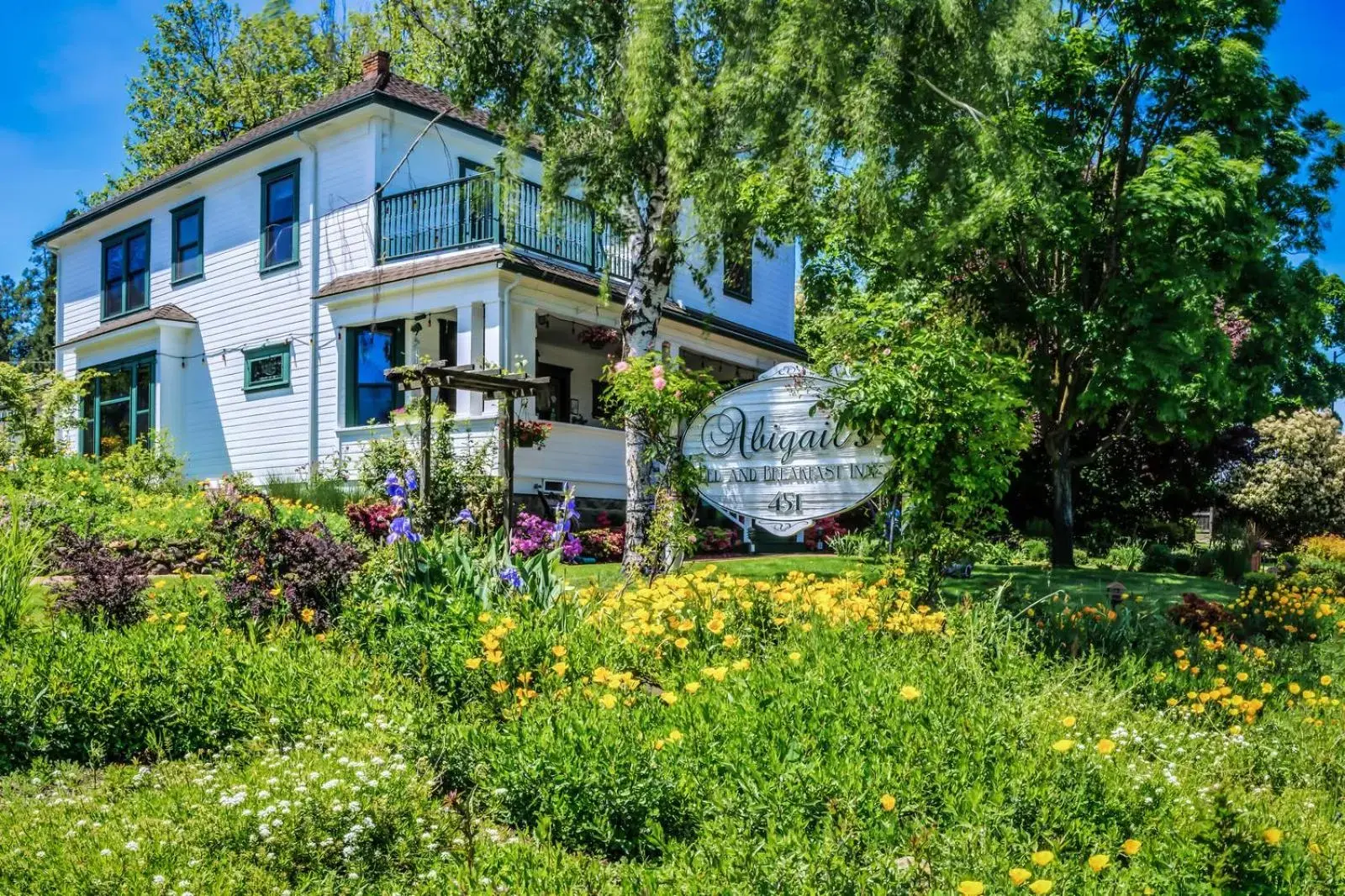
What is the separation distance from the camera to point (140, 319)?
67.1 ft

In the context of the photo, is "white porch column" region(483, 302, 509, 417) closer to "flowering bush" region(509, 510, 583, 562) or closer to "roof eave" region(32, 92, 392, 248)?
"flowering bush" region(509, 510, 583, 562)

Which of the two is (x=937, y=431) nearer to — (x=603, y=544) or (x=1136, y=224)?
(x=1136, y=224)

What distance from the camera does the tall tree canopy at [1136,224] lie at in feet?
35.3

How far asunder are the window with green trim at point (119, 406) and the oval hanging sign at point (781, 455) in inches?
633

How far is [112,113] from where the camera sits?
3228cm

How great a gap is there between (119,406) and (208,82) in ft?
48.5

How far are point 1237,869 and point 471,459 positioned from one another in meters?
11.1

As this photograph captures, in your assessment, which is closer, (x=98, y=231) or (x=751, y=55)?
(x=751, y=55)

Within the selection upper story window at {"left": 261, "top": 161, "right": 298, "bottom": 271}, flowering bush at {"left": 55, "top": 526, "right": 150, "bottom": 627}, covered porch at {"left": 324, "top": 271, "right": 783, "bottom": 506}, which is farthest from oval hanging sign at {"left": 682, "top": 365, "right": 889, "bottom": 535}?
upper story window at {"left": 261, "top": 161, "right": 298, "bottom": 271}

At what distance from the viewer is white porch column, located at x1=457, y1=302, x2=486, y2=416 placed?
50.6 feet

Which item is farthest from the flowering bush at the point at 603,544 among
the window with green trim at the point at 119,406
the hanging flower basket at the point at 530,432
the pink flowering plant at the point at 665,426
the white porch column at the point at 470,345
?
the window with green trim at the point at 119,406

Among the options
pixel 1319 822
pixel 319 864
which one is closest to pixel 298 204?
pixel 319 864

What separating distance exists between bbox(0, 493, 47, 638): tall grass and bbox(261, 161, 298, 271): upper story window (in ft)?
41.8

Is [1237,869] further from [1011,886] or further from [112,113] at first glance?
[112,113]
